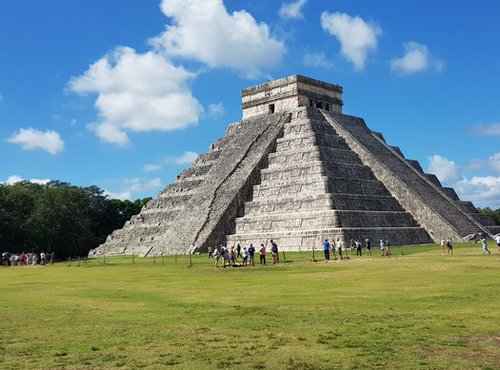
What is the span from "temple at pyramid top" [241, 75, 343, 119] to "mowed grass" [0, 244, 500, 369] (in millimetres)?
27830

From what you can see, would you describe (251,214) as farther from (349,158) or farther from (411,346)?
(411,346)

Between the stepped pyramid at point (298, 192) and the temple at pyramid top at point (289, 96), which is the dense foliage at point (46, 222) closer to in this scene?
the stepped pyramid at point (298, 192)

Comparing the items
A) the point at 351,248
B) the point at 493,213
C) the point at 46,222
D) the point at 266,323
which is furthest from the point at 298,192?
the point at 493,213

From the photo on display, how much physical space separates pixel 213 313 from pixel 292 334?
3.05 m

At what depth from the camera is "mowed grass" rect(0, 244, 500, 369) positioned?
320 inches

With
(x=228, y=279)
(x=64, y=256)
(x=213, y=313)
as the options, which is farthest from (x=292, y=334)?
(x=64, y=256)

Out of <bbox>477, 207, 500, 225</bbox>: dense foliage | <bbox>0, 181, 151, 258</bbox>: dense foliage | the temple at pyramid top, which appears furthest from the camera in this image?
<bbox>477, 207, 500, 225</bbox>: dense foliage

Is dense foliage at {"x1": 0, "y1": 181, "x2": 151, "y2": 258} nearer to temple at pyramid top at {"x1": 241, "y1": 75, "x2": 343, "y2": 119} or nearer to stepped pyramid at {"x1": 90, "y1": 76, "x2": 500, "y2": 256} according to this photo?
stepped pyramid at {"x1": 90, "y1": 76, "x2": 500, "y2": 256}

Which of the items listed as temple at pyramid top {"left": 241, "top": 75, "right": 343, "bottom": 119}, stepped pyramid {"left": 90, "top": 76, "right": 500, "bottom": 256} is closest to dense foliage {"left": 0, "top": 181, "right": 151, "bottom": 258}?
stepped pyramid {"left": 90, "top": 76, "right": 500, "bottom": 256}

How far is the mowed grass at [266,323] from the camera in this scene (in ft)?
26.7

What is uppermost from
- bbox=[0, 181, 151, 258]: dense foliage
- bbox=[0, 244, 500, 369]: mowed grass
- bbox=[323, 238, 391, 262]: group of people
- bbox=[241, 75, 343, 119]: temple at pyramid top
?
bbox=[241, 75, 343, 119]: temple at pyramid top

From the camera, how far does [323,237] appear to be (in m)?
32.5

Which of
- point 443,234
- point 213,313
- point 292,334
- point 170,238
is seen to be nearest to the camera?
point 292,334

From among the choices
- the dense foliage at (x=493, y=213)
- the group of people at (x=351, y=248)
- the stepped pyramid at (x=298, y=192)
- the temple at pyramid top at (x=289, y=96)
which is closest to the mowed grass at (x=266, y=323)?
the group of people at (x=351, y=248)
